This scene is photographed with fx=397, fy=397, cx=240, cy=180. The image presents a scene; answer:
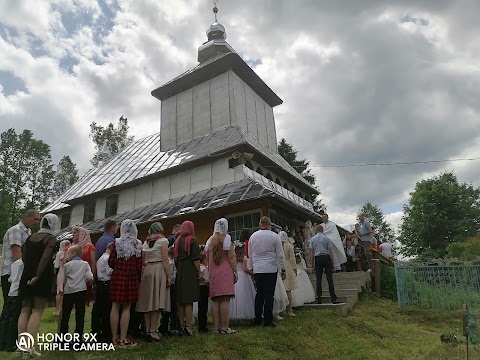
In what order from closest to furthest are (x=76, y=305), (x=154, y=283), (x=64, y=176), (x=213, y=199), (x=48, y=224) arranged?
(x=48, y=224) → (x=76, y=305) → (x=154, y=283) → (x=213, y=199) → (x=64, y=176)

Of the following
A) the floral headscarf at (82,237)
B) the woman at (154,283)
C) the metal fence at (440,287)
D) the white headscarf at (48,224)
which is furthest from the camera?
the metal fence at (440,287)

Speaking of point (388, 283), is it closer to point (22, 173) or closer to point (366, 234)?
point (366, 234)

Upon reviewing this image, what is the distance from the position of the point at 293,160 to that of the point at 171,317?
24.2m

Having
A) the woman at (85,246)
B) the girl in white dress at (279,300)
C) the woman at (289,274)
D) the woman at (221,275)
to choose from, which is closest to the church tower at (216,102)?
the woman at (289,274)

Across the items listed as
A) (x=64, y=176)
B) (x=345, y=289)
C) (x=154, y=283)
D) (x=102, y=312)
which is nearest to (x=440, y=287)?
(x=345, y=289)

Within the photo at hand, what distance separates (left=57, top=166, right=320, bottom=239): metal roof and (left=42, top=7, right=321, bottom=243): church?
0.19 ft

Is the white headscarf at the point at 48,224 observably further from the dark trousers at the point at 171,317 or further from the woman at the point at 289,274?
the woman at the point at 289,274

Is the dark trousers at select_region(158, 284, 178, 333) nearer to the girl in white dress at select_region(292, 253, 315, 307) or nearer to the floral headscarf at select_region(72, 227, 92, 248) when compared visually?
the floral headscarf at select_region(72, 227, 92, 248)

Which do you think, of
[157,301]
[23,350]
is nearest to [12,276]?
[23,350]

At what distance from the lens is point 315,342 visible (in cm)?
596

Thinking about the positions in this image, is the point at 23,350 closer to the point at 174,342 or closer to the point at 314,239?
the point at 174,342

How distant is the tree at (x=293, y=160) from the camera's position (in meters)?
29.5

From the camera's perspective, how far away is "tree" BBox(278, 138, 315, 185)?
2952 cm

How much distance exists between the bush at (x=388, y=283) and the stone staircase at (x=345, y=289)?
1.84ft
